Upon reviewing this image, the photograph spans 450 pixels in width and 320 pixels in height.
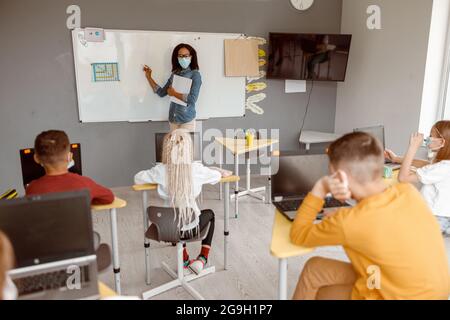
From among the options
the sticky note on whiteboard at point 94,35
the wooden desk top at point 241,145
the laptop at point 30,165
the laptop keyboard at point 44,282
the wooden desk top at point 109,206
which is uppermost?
the sticky note on whiteboard at point 94,35

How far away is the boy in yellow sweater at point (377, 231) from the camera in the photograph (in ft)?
4.67

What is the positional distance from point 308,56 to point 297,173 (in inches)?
120

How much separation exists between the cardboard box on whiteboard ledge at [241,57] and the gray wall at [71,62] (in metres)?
0.16

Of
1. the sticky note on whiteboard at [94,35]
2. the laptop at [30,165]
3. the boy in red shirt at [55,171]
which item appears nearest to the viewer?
the boy in red shirt at [55,171]

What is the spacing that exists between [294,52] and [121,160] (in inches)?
97.4

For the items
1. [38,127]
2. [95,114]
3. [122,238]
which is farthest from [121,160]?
[122,238]

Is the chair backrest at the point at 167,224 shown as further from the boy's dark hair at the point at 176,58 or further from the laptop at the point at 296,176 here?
the boy's dark hair at the point at 176,58

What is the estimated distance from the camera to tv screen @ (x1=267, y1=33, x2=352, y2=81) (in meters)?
4.76

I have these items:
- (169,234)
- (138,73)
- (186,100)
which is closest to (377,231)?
(169,234)

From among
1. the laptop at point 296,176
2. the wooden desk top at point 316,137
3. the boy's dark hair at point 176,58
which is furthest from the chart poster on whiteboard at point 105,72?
the laptop at point 296,176

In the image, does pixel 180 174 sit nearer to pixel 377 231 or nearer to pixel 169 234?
pixel 169 234

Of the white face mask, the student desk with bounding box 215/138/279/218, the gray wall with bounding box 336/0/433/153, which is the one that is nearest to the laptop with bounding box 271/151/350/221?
the white face mask

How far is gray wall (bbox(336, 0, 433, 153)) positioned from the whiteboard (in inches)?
59.8

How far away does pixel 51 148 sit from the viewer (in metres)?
2.05
